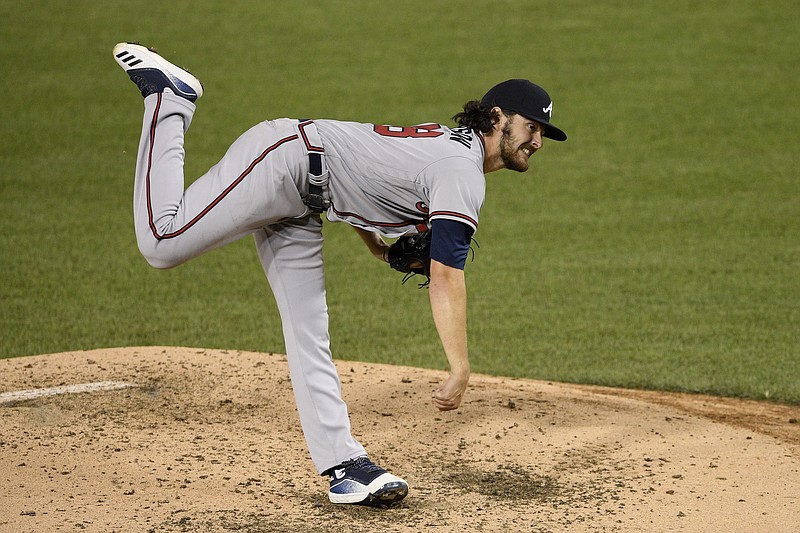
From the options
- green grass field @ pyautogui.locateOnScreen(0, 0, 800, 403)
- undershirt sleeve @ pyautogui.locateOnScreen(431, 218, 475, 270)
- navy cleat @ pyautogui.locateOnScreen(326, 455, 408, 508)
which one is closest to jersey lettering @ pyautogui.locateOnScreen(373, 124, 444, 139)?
undershirt sleeve @ pyautogui.locateOnScreen(431, 218, 475, 270)

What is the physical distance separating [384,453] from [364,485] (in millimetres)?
788

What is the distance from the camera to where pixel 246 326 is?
7461 mm

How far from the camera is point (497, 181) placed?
11.0m

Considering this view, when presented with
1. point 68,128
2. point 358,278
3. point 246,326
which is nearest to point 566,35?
point 68,128

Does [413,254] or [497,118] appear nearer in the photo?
[497,118]

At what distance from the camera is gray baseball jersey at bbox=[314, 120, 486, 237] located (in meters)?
3.86

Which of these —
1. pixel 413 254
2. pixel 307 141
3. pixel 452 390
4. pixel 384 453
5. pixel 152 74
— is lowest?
pixel 384 453

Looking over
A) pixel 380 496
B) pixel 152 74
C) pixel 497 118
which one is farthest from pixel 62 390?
pixel 497 118

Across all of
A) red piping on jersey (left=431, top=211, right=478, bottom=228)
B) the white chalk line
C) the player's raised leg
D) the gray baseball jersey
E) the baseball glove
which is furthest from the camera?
the white chalk line

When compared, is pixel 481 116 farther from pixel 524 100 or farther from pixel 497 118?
pixel 524 100

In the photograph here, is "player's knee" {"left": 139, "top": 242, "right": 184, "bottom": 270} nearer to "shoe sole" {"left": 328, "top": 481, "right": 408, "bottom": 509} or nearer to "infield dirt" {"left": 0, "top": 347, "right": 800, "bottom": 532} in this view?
"infield dirt" {"left": 0, "top": 347, "right": 800, "bottom": 532}

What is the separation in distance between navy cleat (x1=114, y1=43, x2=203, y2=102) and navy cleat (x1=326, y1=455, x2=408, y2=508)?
161cm

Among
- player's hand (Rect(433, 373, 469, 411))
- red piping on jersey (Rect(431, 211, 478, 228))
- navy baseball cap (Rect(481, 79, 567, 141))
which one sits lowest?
player's hand (Rect(433, 373, 469, 411))

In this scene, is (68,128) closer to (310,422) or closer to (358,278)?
(358,278)
